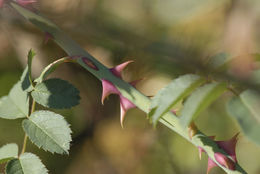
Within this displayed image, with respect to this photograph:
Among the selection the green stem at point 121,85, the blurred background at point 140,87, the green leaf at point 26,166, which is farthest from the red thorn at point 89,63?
the blurred background at point 140,87

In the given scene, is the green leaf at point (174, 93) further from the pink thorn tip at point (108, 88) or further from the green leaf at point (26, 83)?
the green leaf at point (26, 83)

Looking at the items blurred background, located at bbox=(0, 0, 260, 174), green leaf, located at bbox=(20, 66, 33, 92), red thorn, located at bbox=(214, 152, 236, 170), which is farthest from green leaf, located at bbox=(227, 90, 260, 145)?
blurred background, located at bbox=(0, 0, 260, 174)

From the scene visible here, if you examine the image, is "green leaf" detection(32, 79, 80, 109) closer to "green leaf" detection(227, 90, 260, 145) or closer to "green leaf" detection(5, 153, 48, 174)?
"green leaf" detection(5, 153, 48, 174)

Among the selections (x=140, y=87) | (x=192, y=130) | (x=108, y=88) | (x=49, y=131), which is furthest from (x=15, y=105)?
(x=140, y=87)

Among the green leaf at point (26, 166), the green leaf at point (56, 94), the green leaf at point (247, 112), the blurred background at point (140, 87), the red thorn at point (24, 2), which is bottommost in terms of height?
the blurred background at point (140, 87)

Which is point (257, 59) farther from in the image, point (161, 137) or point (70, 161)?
point (70, 161)

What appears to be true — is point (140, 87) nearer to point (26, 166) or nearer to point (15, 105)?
point (15, 105)

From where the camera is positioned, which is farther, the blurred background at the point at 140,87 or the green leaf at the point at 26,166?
the blurred background at the point at 140,87
